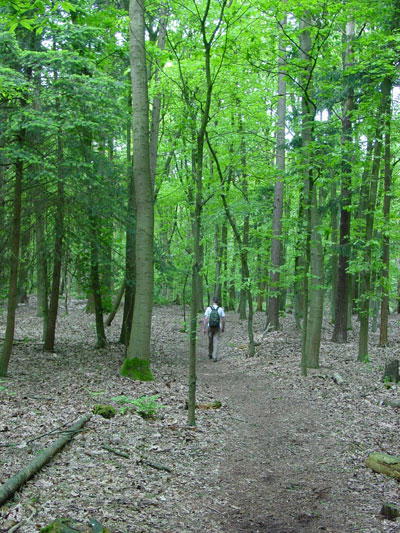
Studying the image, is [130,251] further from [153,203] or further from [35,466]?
[35,466]

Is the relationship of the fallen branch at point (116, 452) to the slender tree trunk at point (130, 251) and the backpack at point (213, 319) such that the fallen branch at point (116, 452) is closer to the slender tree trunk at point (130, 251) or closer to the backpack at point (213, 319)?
the slender tree trunk at point (130, 251)

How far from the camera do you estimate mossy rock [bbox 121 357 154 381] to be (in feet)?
32.7

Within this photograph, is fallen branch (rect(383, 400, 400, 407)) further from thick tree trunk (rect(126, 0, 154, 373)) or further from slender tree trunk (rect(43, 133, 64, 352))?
slender tree trunk (rect(43, 133, 64, 352))

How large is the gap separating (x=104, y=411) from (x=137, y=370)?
3.04 metres

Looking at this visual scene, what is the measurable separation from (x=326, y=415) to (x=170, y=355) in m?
7.33

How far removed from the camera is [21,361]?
11.3 metres

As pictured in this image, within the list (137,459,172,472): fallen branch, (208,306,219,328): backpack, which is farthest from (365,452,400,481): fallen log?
(208,306,219,328): backpack

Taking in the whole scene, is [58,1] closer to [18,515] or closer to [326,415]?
[18,515]

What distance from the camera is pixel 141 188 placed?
995 cm

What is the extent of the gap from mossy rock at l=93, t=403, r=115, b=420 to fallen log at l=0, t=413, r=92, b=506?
29.0 inches

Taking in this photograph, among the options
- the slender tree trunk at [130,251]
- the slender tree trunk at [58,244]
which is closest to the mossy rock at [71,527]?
the slender tree trunk at [58,244]

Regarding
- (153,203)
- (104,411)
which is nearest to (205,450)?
(104,411)

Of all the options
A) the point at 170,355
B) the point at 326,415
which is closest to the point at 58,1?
the point at 326,415

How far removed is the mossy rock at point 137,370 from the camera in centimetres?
995
